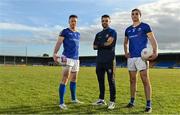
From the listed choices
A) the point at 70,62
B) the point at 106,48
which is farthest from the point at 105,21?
the point at 70,62

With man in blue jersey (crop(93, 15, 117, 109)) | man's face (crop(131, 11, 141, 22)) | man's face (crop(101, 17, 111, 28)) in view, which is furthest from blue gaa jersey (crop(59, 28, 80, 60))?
man's face (crop(131, 11, 141, 22))

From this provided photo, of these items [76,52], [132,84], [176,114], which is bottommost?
[176,114]

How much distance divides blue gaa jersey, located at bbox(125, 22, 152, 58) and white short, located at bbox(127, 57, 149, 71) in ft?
0.35

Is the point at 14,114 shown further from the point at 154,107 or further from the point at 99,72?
the point at 154,107

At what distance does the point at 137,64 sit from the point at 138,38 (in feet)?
2.05

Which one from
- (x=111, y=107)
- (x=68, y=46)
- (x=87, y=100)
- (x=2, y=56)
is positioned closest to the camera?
(x=111, y=107)

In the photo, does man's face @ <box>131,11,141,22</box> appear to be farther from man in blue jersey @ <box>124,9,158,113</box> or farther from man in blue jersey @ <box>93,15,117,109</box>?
man in blue jersey @ <box>93,15,117,109</box>

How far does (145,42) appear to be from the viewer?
888 cm

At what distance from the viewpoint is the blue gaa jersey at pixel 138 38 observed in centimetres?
874

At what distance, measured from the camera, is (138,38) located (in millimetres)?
8844

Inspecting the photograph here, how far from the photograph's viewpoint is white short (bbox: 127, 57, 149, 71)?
344 inches

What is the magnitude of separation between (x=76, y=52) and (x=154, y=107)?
244 centimetres

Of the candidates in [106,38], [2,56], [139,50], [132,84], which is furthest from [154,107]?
[2,56]

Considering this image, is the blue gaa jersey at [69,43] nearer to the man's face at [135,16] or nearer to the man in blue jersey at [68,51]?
the man in blue jersey at [68,51]
